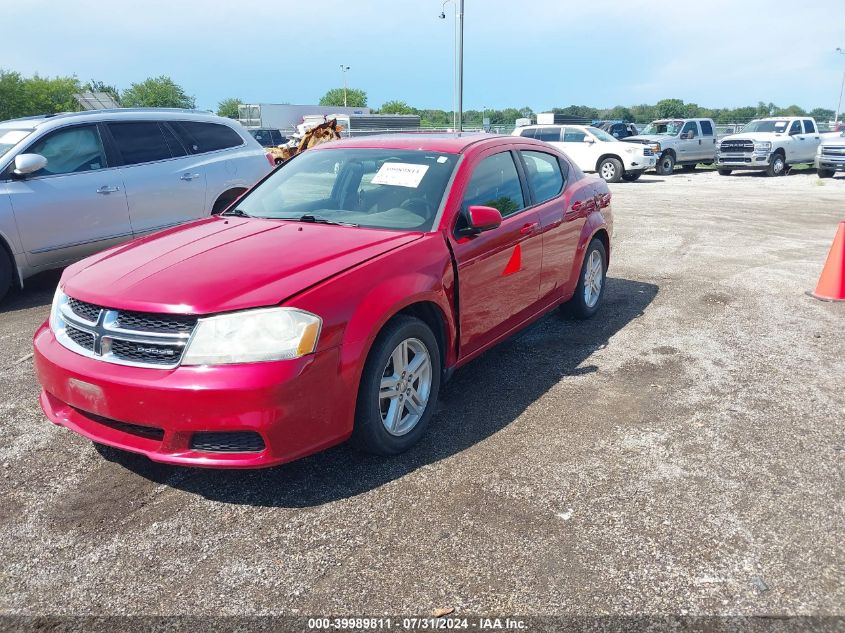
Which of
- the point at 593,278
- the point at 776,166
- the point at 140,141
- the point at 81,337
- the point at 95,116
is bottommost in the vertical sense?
the point at 776,166

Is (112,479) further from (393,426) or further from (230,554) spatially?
(393,426)

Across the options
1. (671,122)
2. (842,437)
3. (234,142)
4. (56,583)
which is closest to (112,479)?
(56,583)

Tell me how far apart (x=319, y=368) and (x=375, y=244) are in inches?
34.7

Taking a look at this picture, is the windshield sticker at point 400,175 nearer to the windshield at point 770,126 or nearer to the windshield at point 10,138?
the windshield at point 10,138

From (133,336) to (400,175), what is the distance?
6.30 feet

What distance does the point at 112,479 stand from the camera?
3.30 m

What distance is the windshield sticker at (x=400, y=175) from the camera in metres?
4.09

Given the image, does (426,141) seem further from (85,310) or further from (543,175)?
(85,310)

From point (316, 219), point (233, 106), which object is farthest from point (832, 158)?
point (233, 106)

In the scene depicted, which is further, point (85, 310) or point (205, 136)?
point (205, 136)

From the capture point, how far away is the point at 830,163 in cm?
2162

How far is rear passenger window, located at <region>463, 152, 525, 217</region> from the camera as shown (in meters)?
4.16

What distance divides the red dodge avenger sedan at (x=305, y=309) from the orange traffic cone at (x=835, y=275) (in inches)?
149

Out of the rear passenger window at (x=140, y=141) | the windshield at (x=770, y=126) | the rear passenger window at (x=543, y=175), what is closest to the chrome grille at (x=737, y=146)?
the windshield at (x=770, y=126)
